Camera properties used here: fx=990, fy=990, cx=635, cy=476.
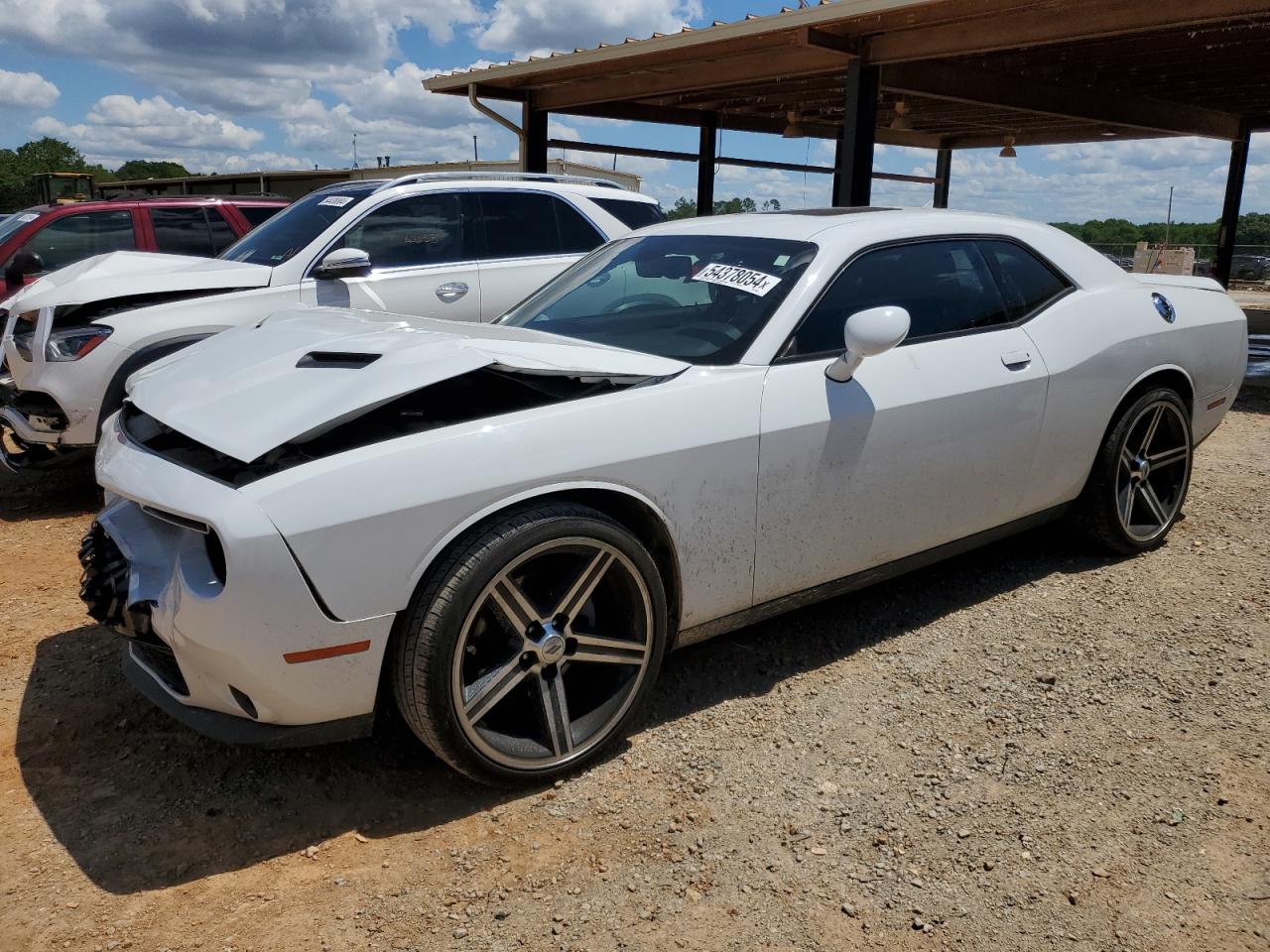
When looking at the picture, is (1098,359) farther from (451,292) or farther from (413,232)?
(413,232)

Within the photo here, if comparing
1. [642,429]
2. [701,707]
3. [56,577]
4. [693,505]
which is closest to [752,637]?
[701,707]

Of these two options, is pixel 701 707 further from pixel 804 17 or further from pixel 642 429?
pixel 804 17

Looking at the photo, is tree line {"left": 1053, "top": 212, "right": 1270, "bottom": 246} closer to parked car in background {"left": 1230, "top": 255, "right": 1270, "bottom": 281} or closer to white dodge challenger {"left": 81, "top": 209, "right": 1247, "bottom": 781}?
parked car in background {"left": 1230, "top": 255, "right": 1270, "bottom": 281}

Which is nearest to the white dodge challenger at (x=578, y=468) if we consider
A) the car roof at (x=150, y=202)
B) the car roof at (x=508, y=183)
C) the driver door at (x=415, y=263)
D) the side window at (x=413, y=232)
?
the driver door at (x=415, y=263)

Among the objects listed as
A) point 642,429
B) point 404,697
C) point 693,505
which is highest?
point 642,429

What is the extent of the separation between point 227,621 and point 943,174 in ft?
67.6

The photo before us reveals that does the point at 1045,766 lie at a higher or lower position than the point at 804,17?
lower

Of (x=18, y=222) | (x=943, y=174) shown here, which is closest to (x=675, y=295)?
(x=18, y=222)

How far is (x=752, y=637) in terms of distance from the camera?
391 centimetres

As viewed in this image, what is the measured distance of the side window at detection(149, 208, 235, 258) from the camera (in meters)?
8.19

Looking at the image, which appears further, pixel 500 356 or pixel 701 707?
pixel 701 707

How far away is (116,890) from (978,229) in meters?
3.84

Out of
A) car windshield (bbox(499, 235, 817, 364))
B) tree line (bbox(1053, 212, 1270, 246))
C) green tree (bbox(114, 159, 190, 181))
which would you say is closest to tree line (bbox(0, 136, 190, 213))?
green tree (bbox(114, 159, 190, 181))

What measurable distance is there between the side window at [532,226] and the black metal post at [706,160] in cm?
953
